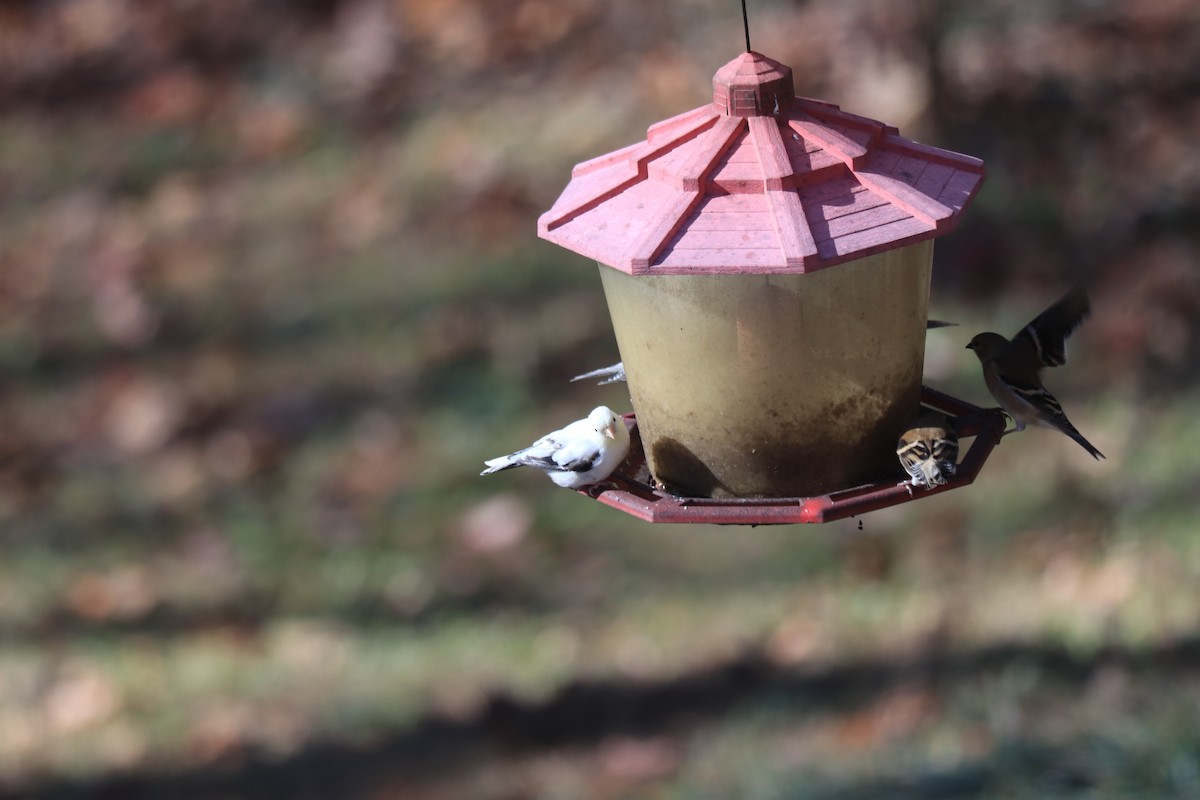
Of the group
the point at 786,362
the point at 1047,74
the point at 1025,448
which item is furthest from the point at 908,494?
the point at 1047,74

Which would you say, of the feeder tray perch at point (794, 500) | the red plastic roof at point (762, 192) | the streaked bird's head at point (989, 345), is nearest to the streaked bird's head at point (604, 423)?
the feeder tray perch at point (794, 500)

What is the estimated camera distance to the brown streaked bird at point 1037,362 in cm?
365

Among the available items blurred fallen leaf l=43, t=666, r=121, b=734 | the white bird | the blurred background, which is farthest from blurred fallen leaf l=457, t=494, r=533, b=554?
the white bird

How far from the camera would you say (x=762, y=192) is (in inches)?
111

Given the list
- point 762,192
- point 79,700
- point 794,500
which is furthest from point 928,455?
point 79,700

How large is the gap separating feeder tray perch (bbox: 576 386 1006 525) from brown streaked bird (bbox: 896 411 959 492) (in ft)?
0.07

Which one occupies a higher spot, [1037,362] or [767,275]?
[767,275]

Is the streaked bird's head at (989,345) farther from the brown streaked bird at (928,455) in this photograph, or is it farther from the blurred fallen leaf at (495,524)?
the blurred fallen leaf at (495,524)

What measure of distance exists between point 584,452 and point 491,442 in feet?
15.0

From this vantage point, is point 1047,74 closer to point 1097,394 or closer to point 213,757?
point 1097,394

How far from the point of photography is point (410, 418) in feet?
25.9

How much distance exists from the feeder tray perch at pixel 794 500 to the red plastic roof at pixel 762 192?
48 cm

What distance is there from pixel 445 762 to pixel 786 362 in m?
3.66

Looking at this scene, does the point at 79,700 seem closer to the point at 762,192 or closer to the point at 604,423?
the point at 604,423
